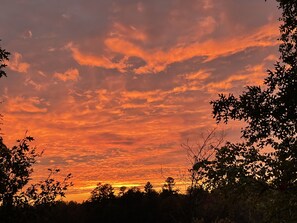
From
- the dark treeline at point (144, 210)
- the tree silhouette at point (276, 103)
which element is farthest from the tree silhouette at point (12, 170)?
the dark treeline at point (144, 210)

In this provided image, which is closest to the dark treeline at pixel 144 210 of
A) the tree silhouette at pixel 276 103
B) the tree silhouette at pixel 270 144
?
the tree silhouette at pixel 270 144

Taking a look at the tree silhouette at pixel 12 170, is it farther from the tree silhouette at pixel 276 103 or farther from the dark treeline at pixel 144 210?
the dark treeline at pixel 144 210

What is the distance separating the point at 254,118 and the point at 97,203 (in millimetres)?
92912

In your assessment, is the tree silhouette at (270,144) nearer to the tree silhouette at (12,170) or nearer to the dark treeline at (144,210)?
the tree silhouette at (12,170)

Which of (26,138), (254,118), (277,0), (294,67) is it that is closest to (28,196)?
(26,138)

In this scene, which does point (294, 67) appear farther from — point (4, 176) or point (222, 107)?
point (4, 176)

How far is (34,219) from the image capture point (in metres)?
14.0

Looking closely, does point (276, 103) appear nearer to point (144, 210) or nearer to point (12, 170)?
point (12, 170)

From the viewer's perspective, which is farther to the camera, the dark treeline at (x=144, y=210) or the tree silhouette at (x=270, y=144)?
the dark treeline at (x=144, y=210)

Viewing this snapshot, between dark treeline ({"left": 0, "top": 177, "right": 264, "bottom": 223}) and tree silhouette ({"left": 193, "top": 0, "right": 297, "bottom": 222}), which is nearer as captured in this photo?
tree silhouette ({"left": 193, "top": 0, "right": 297, "bottom": 222})

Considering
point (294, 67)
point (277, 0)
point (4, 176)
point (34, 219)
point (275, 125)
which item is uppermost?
point (277, 0)

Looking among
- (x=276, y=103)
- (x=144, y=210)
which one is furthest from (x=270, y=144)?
(x=144, y=210)

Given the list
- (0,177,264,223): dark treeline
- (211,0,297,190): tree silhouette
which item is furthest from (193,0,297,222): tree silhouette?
(0,177,264,223): dark treeline

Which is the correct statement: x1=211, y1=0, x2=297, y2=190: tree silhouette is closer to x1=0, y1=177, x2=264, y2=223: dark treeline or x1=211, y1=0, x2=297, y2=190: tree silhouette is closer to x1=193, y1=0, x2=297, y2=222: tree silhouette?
x1=193, y1=0, x2=297, y2=222: tree silhouette
